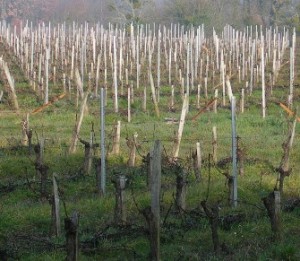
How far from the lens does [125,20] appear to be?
4347 cm

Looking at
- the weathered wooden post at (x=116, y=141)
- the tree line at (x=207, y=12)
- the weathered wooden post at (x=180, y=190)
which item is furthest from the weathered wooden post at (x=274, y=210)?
the tree line at (x=207, y=12)

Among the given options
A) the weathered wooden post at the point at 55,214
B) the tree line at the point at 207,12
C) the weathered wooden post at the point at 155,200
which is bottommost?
the weathered wooden post at the point at 55,214

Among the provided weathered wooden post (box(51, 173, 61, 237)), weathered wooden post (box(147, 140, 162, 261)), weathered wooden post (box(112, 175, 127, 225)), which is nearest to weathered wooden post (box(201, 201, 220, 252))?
weathered wooden post (box(147, 140, 162, 261))

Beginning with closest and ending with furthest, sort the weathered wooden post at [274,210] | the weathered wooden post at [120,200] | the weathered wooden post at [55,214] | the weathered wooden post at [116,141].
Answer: the weathered wooden post at [274,210] < the weathered wooden post at [55,214] < the weathered wooden post at [120,200] < the weathered wooden post at [116,141]

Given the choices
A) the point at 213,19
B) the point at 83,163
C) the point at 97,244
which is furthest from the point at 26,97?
the point at 213,19

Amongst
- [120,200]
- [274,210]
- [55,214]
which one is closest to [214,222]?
[274,210]

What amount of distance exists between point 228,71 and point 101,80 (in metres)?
4.40

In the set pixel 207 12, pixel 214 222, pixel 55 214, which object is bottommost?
pixel 55 214

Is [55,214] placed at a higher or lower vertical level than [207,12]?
lower

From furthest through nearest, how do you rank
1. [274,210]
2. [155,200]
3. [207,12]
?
[207,12]
[274,210]
[155,200]

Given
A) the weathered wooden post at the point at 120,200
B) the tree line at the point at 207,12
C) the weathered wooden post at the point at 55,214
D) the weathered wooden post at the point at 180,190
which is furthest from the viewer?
the tree line at the point at 207,12

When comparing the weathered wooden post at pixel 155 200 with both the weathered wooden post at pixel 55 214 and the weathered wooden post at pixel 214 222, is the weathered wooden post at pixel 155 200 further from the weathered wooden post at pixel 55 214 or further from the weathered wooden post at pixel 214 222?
the weathered wooden post at pixel 55 214

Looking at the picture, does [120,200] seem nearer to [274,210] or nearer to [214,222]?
[214,222]

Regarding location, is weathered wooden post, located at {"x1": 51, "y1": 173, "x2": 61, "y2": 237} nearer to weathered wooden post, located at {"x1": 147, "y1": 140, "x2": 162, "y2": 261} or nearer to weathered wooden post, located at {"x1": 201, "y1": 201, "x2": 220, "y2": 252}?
weathered wooden post, located at {"x1": 201, "y1": 201, "x2": 220, "y2": 252}
